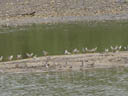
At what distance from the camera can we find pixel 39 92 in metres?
21.2

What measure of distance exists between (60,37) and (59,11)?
12509mm

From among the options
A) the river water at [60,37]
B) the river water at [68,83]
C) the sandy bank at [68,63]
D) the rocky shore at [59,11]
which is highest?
the rocky shore at [59,11]

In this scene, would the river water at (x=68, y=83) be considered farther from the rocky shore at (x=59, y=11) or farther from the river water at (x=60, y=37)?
the rocky shore at (x=59, y=11)

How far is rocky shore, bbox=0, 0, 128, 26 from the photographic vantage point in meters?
45.1

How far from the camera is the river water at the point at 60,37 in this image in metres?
30.8

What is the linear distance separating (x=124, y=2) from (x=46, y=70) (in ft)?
78.3

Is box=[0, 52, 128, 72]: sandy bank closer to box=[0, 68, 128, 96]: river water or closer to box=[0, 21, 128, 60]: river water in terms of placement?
box=[0, 68, 128, 96]: river water

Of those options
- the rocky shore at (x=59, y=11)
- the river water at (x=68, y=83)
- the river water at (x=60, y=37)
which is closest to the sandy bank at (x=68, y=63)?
the river water at (x=68, y=83)

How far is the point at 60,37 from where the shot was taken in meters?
34.9

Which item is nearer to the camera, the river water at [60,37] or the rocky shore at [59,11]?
the river water at [60,37]

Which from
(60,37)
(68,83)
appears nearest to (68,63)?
(68,83)

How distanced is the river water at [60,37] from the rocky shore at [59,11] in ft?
8.92

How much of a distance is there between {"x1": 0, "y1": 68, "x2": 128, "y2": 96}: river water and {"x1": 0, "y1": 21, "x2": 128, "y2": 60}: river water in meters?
4.42

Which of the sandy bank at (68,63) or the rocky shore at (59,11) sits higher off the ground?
the rocky shore at (59,11)
